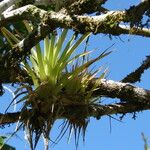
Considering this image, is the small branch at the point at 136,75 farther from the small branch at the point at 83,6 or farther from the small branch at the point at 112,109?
the small branch at the point at 83,6

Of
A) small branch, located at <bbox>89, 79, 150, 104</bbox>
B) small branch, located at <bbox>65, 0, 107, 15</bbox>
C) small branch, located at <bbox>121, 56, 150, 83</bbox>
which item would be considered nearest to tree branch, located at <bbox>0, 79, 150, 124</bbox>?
small branch, located at <bbox>89, 79, 150, 104</bbox>

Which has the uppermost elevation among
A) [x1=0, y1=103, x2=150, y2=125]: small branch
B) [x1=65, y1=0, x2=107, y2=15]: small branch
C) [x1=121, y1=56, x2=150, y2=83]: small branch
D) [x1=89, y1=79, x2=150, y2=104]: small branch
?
[x1=121, y1=56, x2=150, y2=83]: small branch

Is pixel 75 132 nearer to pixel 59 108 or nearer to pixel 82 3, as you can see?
pixel 59 108

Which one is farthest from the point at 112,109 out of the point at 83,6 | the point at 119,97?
the point at 83,6

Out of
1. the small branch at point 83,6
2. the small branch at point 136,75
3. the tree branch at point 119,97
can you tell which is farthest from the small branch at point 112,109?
the small branch at point 83,6

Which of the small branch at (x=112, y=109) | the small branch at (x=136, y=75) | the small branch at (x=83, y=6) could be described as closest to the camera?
the small branch at (x=83, y=6)

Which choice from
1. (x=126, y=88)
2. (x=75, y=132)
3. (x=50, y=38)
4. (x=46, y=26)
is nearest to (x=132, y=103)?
(x=126, y=88)

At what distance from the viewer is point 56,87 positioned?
18.9 ft

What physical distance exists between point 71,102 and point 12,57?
2.47 ft

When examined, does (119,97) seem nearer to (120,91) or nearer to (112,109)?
(120,91)

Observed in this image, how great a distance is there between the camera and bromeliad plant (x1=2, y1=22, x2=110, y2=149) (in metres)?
5.61

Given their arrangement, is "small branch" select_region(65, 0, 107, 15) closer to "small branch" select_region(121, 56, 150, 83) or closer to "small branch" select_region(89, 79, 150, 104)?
"small branch" select_region(89, 79, 150, 104)

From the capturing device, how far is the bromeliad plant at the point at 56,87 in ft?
18.4

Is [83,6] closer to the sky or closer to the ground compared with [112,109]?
closer to the sky
